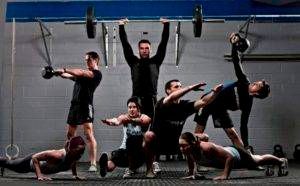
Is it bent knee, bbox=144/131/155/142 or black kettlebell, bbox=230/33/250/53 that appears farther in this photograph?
black kettlebell, bbox=230/33/250/53

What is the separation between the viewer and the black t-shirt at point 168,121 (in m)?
3.59

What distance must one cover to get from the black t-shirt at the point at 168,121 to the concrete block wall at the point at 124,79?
2.05 meters

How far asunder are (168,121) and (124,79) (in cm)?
224

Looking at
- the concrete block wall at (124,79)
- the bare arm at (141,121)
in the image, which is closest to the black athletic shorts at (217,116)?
the bare arm at (141,121)

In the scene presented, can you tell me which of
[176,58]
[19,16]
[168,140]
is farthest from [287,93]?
[19,16]

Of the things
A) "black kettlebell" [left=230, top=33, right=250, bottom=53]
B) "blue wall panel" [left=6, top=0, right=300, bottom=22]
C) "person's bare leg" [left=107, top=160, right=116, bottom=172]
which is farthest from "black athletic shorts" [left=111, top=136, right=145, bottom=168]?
"blue wall panel" [left=6, top=0, right=300, bottom=22]

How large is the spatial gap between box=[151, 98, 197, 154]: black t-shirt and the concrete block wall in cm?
205

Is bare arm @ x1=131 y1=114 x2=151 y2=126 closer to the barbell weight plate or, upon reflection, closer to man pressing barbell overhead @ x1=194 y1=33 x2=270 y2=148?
man pressing barbell overhead @ x1=194 y1=33 x2=270 y2=148

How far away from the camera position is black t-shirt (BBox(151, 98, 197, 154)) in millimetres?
3592

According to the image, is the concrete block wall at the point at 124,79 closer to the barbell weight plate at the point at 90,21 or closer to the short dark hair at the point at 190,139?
the barbell weight plate at the point at 90,21

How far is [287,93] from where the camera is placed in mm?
5668

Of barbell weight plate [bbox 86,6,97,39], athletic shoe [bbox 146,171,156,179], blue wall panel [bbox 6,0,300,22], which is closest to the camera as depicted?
athletic shoe [bbox 146,171,156,179]

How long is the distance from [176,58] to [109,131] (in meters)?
1.22

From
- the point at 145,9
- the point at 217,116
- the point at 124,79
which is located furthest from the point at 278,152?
the point at 145,9
